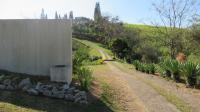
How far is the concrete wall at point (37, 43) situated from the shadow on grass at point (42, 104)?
2.56 metres

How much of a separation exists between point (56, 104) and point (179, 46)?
3274 cm

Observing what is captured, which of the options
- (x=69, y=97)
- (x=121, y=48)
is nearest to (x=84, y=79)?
(x=69, y=97)

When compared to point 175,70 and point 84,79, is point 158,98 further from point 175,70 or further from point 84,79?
point 175,70

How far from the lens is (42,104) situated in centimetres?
1008

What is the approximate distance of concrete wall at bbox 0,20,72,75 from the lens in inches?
A: 517

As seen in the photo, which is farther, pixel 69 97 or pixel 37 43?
pixel 37 43

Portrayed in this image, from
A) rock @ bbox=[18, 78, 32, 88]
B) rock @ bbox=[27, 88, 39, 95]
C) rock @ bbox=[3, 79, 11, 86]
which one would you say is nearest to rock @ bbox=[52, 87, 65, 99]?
rock @ bbox=[27, 88, 39, 95]

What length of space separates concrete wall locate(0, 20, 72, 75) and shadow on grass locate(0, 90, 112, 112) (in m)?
2.56

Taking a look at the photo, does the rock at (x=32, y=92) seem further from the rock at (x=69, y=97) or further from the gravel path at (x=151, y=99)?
the gravel path at (x=151, y=99)

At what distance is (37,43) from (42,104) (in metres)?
3.65

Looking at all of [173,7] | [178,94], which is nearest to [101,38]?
[173,7]

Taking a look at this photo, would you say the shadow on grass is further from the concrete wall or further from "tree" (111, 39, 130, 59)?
"tree" (111, 39, 130, 59)

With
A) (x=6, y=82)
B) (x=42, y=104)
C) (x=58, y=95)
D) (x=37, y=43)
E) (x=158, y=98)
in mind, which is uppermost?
(x=37, y=43)

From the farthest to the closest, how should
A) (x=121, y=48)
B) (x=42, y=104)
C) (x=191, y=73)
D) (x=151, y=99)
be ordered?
(x=121, y=48) → (x=191, y=73) → (x=151, y=99) → (x=42, y=104)
